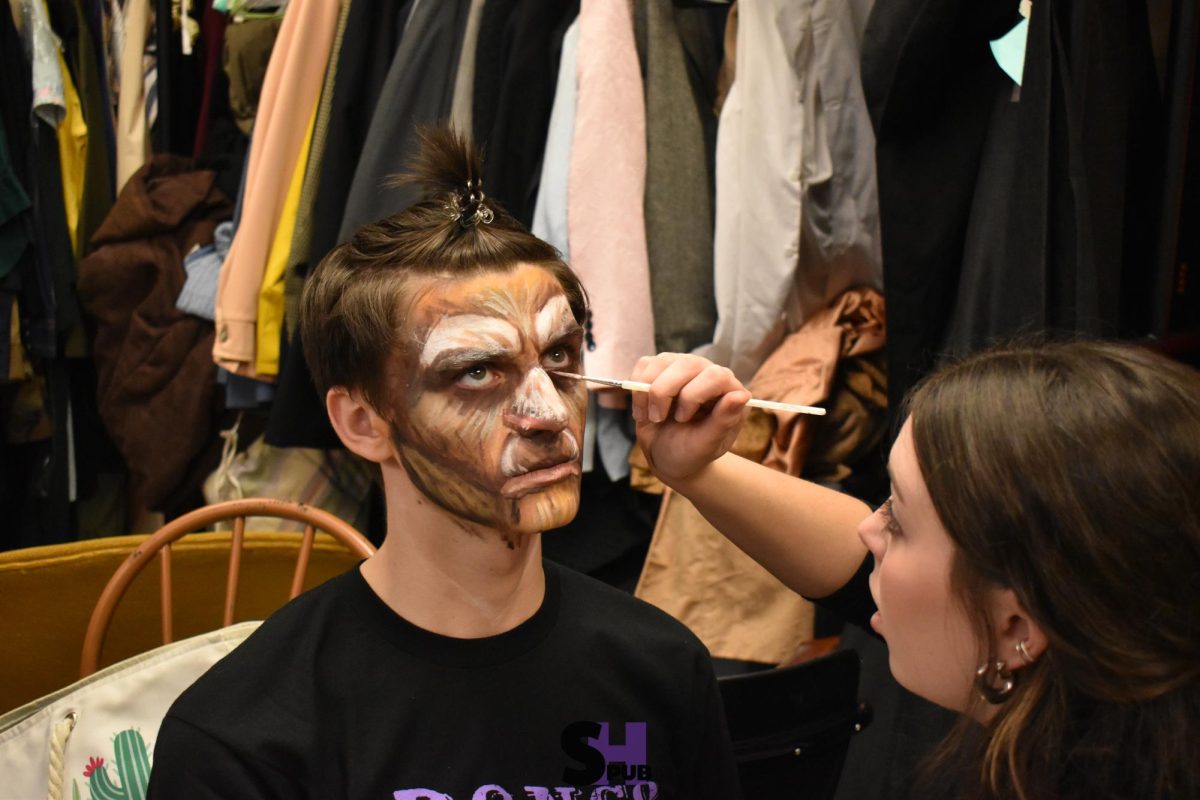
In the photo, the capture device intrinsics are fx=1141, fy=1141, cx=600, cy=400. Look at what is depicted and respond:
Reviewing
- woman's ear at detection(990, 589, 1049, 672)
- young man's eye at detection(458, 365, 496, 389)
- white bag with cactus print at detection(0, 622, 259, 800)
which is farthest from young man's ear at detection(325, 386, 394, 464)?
woman's ear at detection(990, 589, 1049, 672)

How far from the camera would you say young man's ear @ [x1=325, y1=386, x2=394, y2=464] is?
117 cm

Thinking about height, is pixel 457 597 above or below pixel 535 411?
below

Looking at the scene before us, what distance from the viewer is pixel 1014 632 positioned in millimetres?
986

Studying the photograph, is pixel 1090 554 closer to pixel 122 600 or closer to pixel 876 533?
pixel 876 533

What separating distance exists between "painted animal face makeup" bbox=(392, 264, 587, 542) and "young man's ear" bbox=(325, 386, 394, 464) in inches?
1.6

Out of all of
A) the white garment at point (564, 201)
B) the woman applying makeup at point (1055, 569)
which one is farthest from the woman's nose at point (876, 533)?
the white garment at point (564, 201)

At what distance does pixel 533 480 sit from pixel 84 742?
0.58m

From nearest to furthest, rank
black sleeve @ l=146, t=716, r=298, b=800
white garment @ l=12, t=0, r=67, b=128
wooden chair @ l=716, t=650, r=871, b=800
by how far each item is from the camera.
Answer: black sleeve @ l=146, t=716, r=298, b=800 → wooden chair @ l=716, t=650, r=871, b=800 → white garment @ l=12, t=0, r=67, b=128

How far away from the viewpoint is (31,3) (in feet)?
8.46

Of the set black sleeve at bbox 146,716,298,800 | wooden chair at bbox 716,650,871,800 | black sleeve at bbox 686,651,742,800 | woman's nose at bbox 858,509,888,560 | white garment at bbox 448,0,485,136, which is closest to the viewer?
black sleeve at bbox 146,716,298,800

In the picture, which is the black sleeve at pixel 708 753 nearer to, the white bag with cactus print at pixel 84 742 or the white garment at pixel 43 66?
the white bag with cactus print at pixel 84 742

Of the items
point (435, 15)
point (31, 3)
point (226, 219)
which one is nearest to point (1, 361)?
point (226, 219)

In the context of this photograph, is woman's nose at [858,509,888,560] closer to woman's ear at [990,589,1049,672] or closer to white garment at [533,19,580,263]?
woman's ear at [990,589,1049,672]

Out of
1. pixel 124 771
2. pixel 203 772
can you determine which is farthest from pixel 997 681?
pixel 124 771
